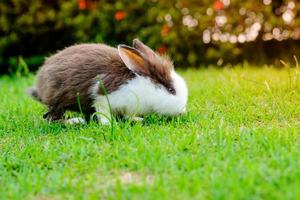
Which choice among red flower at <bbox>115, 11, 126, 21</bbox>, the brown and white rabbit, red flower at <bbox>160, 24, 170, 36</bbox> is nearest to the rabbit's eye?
the brown and white rabbit

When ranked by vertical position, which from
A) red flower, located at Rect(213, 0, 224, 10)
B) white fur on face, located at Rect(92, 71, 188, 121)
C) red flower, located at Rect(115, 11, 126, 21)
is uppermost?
red flower, located at Rect(213, 0, 224, 10)

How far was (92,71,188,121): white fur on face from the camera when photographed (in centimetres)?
462

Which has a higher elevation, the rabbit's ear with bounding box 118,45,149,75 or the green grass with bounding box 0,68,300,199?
the rabbit's ear with bounding box 118,45,149,75

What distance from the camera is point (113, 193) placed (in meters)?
3.11

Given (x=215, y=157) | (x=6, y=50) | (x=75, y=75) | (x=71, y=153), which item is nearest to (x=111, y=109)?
(x=75, y=75)

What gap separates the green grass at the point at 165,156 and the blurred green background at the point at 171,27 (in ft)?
13.6

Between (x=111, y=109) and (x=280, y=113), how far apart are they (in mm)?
1401

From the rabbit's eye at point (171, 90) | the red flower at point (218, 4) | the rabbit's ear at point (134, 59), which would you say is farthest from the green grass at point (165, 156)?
the red flower at point (218, 4)

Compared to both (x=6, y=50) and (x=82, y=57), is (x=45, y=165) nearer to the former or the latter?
(x=82, y=57)

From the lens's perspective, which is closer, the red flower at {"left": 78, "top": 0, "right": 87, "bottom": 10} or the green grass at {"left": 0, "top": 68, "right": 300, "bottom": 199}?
the green grass at {"left": 0, "top": 68, "right": 300, "bottom": 199}

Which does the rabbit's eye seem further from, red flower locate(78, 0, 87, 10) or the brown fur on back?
red flower locate(78, 0, 87, 10)

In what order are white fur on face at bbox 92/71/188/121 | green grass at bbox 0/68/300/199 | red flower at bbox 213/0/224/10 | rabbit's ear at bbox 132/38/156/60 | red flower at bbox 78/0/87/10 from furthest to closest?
red flower at bbox 78/0/87/10, red flower at bbox 213/0/224/10, rabbit's ear at bbox 132/38/156/60, white fur on face at bbox 92/71/188/121, green grass at bbox 0/68/300/199

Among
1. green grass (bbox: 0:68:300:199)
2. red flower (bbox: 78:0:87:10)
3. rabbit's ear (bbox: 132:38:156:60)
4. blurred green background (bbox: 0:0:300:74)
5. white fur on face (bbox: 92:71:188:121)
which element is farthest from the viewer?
red flower (bbox: 78:0:87:10)

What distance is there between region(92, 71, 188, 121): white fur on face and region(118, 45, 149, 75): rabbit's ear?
7 centimetres
